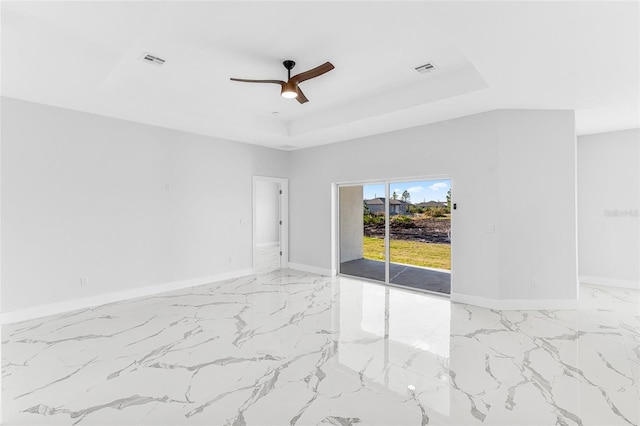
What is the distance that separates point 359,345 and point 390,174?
3.07 meters

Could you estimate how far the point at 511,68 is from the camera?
2.93 metres

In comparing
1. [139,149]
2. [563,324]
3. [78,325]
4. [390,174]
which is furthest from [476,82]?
A: [78,325]

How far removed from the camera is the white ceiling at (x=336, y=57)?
2.29m

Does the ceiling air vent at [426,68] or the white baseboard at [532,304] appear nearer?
the ceiling air vent at [426,68]

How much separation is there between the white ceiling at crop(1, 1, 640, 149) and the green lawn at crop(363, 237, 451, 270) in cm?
204

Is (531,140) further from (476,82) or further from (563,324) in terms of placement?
(563,324)

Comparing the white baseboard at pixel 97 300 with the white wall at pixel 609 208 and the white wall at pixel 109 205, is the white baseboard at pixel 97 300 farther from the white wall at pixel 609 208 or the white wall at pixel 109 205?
the white wall at pixel 609 208

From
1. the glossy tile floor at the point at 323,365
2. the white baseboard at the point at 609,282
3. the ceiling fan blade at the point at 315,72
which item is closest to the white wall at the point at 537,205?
the glossy tile floor at the point at 323,365

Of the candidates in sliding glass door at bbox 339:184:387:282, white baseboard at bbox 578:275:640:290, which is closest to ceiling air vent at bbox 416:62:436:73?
sliding glass door at bbox 339:184:387:282

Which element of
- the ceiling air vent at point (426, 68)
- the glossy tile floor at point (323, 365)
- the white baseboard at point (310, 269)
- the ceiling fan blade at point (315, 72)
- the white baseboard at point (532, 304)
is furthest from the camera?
the white baseboard at point (310, 269)

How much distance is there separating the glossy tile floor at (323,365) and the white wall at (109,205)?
640 mm

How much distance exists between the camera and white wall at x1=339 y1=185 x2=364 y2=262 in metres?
Result: 5.90

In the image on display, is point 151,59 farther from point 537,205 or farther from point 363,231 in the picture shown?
point 537,205

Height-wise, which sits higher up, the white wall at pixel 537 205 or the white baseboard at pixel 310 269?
the white wall at pixel 537 205
